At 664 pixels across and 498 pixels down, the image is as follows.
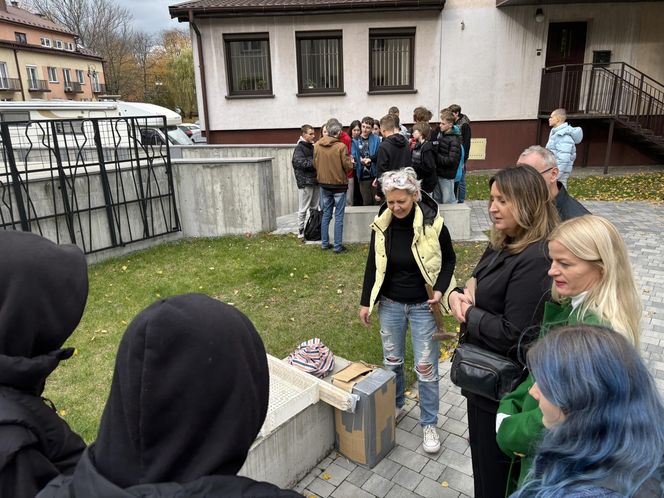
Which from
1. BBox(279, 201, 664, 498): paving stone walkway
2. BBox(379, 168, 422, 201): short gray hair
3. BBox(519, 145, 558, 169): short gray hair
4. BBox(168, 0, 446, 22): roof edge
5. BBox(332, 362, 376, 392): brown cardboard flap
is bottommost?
BBox(279, 201, 664, 498): paving stone walkway

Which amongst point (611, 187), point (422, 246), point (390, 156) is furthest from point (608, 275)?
point (611, 187)

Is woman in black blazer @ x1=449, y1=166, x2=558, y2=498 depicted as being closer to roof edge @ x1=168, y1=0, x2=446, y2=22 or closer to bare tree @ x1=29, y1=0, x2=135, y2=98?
roof edge @ x1=168, y1=0, x2=446, y2=22

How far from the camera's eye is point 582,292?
1.93m

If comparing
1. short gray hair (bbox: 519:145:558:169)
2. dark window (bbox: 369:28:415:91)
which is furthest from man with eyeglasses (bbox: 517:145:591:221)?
dark window (bbox: 369:28:415:91)

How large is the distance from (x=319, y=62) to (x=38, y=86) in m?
34.5

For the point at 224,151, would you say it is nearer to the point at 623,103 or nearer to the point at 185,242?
the point at 185,242

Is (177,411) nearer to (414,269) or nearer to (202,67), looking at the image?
(414,269)

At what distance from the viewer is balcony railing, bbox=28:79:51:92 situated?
38.9 meters

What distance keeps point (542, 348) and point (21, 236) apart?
168 centimetres

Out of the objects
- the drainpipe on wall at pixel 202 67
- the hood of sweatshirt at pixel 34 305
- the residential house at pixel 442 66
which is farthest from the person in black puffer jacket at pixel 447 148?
the drainpipe on wall at pixel 202 67

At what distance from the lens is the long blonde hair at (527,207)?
2348 mm

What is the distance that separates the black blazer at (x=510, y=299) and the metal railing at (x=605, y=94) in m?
13.2

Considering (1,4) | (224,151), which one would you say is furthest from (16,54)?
(224,151)

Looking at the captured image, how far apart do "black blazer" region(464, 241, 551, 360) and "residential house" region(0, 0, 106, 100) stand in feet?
139
